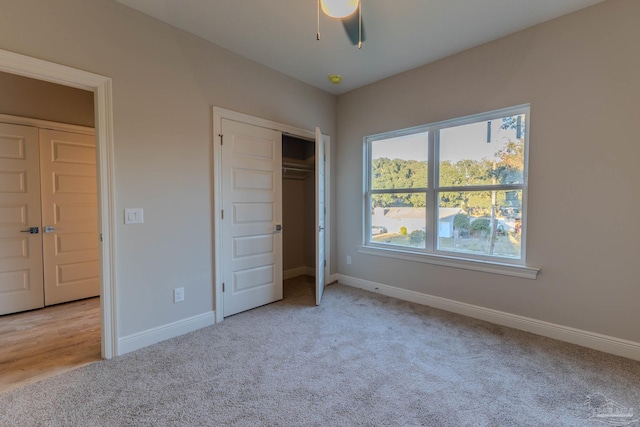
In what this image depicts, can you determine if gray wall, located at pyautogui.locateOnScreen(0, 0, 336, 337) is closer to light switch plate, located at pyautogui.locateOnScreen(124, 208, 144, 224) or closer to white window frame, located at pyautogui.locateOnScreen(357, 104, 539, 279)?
light switch plate, located at pyautogui.locateOnScreen(124, 208, 144, 224)

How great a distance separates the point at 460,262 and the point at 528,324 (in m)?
0.78

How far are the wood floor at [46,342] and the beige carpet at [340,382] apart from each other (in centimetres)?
21

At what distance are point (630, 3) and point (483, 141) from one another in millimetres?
1332

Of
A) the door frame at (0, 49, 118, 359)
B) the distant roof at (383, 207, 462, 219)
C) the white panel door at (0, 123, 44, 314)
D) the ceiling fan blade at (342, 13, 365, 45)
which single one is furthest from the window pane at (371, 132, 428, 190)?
the white panel door at (0, 123, 44, 314)

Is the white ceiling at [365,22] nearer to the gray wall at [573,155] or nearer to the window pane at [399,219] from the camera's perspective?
the gray wall at [573,155]

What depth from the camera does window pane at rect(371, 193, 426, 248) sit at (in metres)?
3.46

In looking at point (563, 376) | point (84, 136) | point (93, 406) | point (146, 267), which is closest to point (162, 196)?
point (146, 267)

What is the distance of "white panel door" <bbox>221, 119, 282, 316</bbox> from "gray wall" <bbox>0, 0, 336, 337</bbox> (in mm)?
201

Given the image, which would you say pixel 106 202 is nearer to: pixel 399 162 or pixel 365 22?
pixel 365 22

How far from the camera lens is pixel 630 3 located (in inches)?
83.9

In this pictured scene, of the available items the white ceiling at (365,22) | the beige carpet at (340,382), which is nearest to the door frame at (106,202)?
the beige carpet at (340,382)

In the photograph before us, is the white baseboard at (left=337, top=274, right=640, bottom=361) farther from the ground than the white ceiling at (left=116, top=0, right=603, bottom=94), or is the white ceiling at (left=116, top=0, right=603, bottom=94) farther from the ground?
the white ceiling at (left=116, top=0, right=603, bottom=94)

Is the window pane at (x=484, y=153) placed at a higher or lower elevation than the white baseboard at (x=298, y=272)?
higher

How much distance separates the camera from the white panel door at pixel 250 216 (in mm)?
2980
